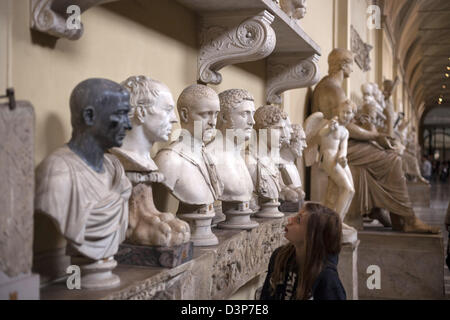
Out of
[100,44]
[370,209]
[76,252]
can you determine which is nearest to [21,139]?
[76,252]

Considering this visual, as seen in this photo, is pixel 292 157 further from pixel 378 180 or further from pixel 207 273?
pixel 378 180

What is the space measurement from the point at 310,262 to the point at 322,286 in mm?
114

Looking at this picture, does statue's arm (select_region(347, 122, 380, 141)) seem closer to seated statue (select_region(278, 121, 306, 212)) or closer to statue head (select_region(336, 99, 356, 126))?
statue head (select_region(336, 99, 356, 126))

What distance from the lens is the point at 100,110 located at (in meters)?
1.84

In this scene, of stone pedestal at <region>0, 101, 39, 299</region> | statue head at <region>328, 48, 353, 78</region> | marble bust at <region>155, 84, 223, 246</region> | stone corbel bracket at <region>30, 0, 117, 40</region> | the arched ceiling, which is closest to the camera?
stone pedestal at <region>0, 101, 39, 299</region>

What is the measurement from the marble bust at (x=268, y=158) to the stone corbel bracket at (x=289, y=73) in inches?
42.5

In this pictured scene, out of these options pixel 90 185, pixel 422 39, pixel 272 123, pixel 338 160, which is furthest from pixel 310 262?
pixel 422 39

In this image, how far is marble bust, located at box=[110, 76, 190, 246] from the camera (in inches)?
86.1

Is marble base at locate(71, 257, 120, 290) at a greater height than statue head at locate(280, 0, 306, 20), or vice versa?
statue head at locate(280, 0, 306, 20)

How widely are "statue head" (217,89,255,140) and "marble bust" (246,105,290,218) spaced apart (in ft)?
1.35

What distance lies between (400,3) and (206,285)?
1498 cm

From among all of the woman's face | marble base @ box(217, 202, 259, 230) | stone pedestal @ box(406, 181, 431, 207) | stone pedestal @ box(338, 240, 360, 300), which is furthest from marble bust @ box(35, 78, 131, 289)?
stone pedestal @ box(406, 181, 431, 207)

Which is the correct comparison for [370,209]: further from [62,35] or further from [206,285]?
[62,35]
